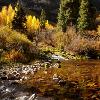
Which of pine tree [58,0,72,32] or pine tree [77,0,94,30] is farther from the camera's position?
pine tree [58,0,72,32]

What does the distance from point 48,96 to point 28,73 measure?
38.9 ft

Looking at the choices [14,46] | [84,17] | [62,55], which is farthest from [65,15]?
[14,46]

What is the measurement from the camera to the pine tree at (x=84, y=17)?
79.1 meters

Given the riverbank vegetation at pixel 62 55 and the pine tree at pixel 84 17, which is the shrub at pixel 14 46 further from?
the pine tree at pixel 84 17

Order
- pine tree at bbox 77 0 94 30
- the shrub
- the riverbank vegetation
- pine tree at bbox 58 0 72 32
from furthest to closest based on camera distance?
pine tree at bbox 58 0 72 32
pine tree at bbox 77 0 94 30
the shrub
the riverbank vegetation

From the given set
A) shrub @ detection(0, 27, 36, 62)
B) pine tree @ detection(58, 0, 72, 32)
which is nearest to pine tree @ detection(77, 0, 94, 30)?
pine tree @ detection(58, 0, 72, 32)

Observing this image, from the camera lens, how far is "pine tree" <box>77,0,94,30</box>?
7906 cm

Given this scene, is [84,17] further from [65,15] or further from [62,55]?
[62,55]

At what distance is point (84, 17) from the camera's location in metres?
79.4

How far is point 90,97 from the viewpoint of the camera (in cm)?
2792

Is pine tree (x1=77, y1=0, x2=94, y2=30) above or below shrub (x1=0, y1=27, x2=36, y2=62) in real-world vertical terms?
above

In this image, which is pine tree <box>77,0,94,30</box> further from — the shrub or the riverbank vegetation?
the shrub

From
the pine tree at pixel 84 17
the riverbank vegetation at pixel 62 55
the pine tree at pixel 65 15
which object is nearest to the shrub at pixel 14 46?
the riverbank vegetation at pixel 62 55

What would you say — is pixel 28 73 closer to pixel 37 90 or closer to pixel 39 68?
pixel 39 68
